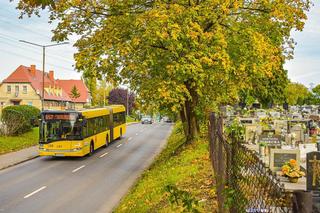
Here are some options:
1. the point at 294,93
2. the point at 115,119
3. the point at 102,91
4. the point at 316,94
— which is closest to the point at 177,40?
the point at 115,119

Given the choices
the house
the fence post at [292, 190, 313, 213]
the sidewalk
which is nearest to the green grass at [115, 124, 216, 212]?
the fence post at [292, 190, 313, 213]

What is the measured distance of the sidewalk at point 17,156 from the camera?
78.8 ft

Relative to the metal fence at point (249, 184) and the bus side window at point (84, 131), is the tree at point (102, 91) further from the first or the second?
the metal fence at point (249, 184)

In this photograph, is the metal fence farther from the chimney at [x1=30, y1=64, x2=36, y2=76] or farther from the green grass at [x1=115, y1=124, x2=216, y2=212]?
the chimney at [x1=30, y1=64, x2=36, y2=76]

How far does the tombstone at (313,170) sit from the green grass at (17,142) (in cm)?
2569

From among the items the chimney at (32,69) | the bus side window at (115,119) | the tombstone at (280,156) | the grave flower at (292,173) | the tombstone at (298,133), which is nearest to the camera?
the grave flower at (292,173)

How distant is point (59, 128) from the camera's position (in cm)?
2512

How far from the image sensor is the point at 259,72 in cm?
2002

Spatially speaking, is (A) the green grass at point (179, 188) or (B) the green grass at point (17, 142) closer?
(A) the green grass at point (179, 188)

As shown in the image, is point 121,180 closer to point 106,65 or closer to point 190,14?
point 106,65

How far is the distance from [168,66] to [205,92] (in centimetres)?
532

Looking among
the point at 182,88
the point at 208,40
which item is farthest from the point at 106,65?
the point at 208,40

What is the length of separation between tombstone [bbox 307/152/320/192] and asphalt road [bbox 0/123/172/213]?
8.94 meters

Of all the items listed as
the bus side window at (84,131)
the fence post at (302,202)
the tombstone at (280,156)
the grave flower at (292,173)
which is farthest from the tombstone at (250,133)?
the fence post at (302,202)
